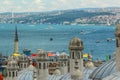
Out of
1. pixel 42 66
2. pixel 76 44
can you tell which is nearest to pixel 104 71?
pixel 76 44

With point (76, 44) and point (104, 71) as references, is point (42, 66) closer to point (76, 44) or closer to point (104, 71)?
point (76, 44)

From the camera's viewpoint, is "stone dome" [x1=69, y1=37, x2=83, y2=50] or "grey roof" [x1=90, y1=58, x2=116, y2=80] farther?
"stone dome" [x1=69, y1=37, x2=83, y2=50]

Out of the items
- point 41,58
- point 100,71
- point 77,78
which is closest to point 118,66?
point 77,78

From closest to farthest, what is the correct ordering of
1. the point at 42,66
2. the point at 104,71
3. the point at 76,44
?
the point at 104,71, the point at 76,44, the point at 42,66

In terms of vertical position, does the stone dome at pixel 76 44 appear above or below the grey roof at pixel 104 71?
above

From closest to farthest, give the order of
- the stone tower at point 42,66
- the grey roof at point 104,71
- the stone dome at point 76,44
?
the grey roof at point 104,71 < the stone dome at point 76,44 < the stone tower at point 42,66

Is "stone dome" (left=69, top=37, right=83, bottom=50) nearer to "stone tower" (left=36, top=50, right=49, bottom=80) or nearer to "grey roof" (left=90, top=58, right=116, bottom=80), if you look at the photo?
"grey roof" (left=90, top=58, right=116, bottom=80)

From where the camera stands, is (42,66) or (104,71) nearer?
(104,71)

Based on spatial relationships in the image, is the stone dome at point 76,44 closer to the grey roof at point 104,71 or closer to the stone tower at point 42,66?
the grey roof at point 104,71

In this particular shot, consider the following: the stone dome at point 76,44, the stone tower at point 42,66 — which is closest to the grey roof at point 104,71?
the stone dome at point 76,44

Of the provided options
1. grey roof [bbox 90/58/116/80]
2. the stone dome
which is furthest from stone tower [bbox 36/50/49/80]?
grey roof [bbox 90/58/116/80]

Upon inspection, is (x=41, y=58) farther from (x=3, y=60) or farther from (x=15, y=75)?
(x=3, y=60)
